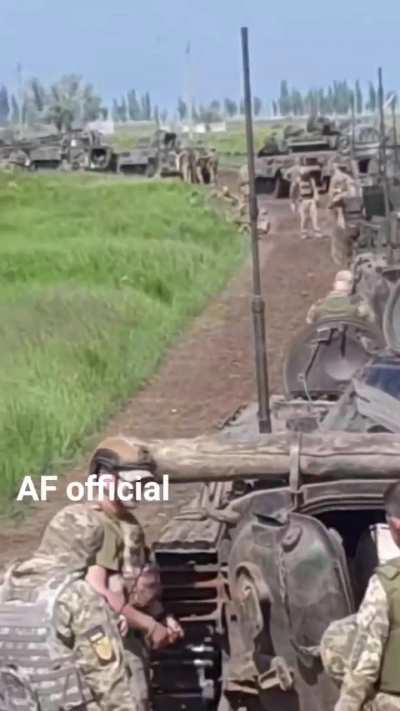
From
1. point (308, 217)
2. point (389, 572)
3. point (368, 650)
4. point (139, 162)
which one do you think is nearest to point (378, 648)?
point (368, 650)

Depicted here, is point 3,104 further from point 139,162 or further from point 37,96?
point 139,162

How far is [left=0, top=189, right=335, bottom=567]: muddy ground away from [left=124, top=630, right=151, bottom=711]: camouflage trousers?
4.42m

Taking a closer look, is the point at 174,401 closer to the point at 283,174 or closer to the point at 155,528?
the point at 155,528

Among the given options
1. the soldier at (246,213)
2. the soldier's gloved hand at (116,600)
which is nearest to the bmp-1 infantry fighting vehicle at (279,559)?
the soldier's gloved hand at (116,600)

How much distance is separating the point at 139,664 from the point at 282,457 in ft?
3.26

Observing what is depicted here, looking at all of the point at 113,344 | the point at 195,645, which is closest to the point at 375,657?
the point at 195,645

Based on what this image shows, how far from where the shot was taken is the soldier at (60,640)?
6926 millimetres

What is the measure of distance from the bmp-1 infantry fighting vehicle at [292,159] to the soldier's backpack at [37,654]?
121 feet

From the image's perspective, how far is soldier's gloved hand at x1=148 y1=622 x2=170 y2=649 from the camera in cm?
809

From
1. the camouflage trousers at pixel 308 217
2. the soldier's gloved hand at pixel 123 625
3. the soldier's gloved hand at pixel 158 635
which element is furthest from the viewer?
the camouflage trousers at pixel 308 217

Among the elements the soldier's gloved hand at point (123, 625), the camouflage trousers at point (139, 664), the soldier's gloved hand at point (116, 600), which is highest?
the soldier's gloved hand at point (116, 600)

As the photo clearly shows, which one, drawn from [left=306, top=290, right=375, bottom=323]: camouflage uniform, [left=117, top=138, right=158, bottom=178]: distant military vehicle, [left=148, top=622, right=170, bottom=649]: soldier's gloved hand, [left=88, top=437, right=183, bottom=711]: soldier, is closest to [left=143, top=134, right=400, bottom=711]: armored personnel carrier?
[left=88, top=437, right=183, bottom=711]: soldier

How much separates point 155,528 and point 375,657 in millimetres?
6602

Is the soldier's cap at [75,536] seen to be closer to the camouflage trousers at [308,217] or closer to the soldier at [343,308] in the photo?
the soldier at [343,308]
